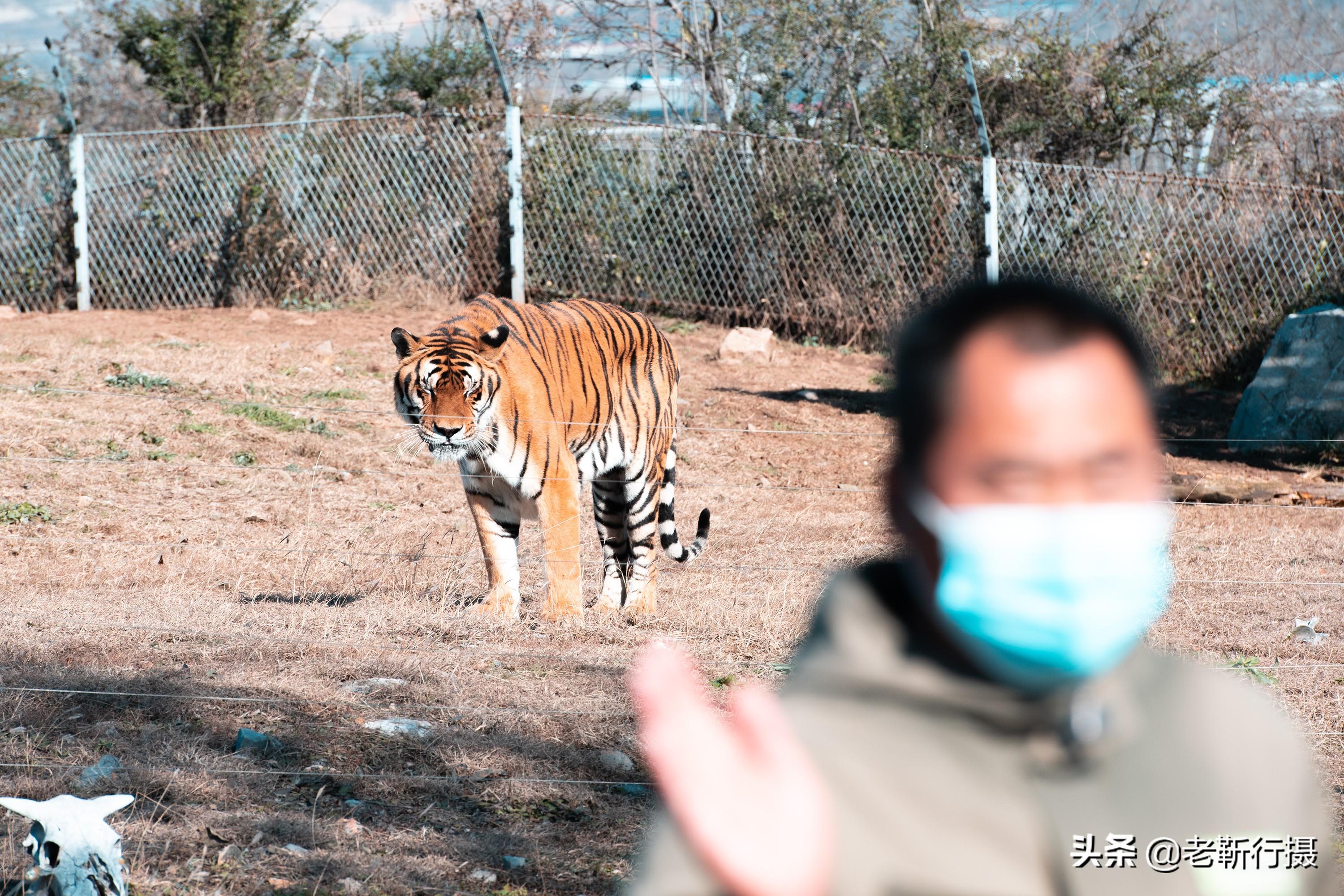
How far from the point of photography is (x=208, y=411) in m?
10.1

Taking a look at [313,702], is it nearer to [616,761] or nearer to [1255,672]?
[616,761]

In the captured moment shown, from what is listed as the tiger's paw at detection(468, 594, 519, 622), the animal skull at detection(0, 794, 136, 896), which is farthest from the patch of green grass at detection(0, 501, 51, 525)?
the animal skull at detection(0, 794, 136, 896)

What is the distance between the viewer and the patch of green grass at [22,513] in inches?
296

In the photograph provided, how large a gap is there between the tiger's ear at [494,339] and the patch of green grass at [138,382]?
18.0 ft

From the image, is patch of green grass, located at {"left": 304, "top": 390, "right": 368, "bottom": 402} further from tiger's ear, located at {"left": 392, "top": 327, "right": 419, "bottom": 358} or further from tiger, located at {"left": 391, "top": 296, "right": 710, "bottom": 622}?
tiger's ear, located at {"left": 392, "top": 327, "right": 419, "bottom": 358}

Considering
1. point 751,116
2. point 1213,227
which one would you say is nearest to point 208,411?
point 751,116

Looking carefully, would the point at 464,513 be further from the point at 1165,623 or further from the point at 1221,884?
the point at 1221,884

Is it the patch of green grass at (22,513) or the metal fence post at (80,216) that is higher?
the metal fence post at (80,216)

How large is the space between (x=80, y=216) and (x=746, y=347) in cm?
771

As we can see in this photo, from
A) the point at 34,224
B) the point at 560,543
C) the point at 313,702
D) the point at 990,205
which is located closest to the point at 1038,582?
the point at 313,702

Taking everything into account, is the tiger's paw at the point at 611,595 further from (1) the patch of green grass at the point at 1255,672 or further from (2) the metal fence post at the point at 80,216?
(2) the metal fence post at the point at 80,216

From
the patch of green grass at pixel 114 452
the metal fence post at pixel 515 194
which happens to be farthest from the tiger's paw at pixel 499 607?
the metal fence post at pixel 515 194

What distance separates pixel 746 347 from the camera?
13.0m

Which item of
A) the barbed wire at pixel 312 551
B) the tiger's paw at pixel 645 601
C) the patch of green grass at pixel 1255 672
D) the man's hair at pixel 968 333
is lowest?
the tiger's paw at pixel 645 601
